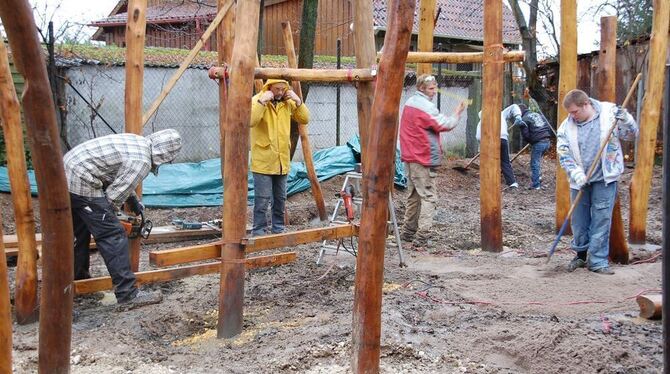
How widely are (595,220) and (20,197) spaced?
501 centimetres

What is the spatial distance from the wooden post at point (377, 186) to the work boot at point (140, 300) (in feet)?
8.87

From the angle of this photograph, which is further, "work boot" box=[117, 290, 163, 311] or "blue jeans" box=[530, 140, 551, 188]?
"blue jeans" box=[530, 140, 551, 188]

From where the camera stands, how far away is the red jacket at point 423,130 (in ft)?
26.9

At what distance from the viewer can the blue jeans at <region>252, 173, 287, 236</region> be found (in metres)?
8.27

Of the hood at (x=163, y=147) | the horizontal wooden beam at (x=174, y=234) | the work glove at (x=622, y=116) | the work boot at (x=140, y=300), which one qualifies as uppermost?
the work glove at (x=622, y=116)

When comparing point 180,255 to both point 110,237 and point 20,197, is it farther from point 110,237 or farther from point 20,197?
point 20,197

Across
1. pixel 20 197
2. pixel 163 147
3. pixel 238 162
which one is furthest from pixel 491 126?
pixel 20 197

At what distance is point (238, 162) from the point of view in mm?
4848

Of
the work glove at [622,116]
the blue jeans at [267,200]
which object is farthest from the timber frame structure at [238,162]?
the work glove at [622,116]

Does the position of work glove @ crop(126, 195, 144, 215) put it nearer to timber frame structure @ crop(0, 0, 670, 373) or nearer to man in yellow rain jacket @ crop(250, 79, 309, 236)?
timber frame structure @ crop(0, 0, 670, 373)

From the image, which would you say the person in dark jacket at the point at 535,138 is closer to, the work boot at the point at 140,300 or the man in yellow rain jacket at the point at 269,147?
the man in yellow rain jacket at the point at 269,147


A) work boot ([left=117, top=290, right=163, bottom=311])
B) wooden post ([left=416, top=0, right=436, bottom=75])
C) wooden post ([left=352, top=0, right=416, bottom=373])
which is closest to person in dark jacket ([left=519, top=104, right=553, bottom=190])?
wooden post ([left=416, top=0, right=436, bottom=75])

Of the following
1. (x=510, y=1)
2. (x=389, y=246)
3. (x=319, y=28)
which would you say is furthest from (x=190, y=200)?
(x=319, y=28)

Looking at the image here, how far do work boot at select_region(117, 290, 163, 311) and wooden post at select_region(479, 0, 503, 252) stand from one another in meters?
3.61
